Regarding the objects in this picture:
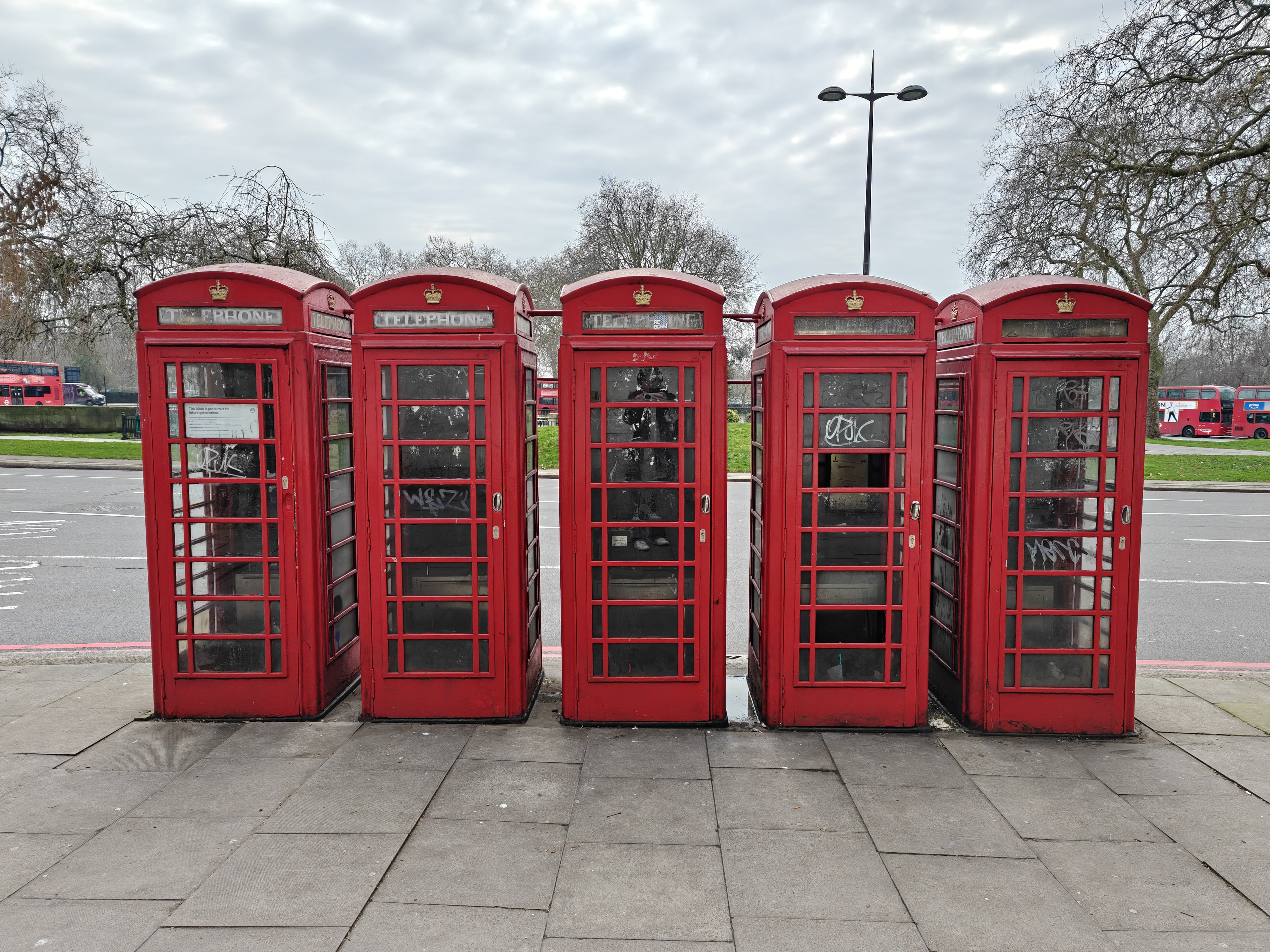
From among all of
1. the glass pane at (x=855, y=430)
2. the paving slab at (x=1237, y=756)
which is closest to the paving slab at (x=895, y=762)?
the paving slab at (x=1237, y=756)

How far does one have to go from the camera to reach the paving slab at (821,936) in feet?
9.21

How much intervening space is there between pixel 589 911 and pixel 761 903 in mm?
662

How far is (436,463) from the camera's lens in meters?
4.71

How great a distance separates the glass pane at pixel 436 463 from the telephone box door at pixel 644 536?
667mm

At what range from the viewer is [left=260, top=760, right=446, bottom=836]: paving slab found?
3.62m

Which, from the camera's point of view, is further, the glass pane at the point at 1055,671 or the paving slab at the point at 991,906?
the glass pane at the point at 1055,671

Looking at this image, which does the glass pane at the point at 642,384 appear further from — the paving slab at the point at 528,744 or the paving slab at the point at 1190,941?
the paving slab at the point at 1190,941

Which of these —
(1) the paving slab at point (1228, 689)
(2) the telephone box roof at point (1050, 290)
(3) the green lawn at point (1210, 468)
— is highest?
(2) the telephone box roof at point (1050, 290)

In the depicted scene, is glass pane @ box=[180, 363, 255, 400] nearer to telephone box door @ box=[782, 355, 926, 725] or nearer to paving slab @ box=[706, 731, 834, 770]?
telephone box door @ box=[782, 355, 926, 725]

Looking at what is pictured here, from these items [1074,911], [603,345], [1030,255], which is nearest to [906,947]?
[1074,911]

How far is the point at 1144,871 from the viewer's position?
3316 mm

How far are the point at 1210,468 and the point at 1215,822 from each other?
21627 millimetres

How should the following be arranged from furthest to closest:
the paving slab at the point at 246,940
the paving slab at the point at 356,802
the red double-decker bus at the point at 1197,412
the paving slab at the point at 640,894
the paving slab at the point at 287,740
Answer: the red double-decker bus at the point at 1197,412
the paving slab at the point at 287,740
the paving slab at the point at 356,802
the paving slab at the point at 640,894
the paving slab at the point at 246,940

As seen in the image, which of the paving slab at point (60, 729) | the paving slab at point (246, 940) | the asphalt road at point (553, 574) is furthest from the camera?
the asphalt road at point (553, 574)
